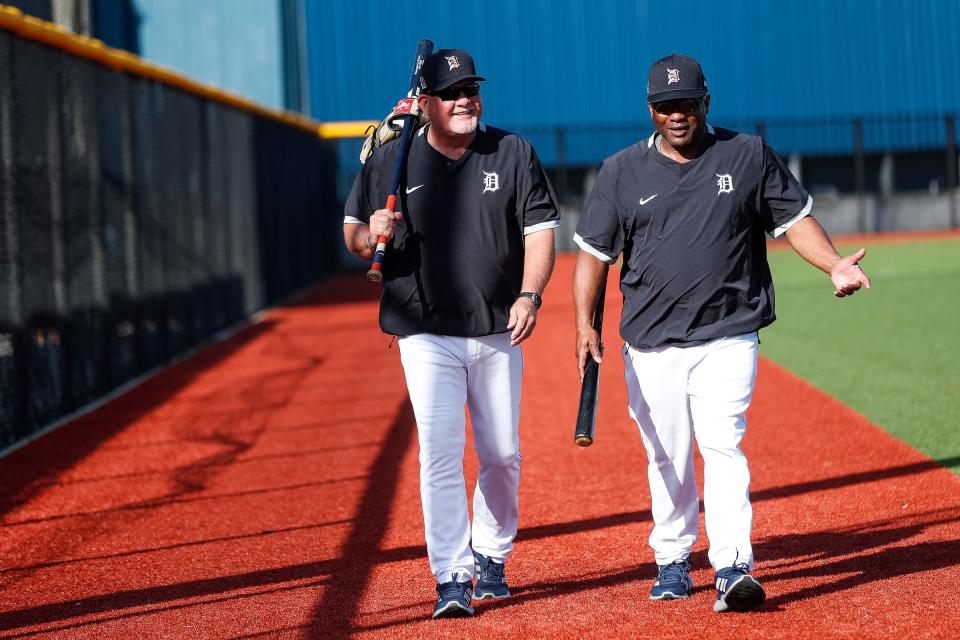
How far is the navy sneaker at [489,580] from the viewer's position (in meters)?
5.04

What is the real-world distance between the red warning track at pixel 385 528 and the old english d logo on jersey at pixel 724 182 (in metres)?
1.51

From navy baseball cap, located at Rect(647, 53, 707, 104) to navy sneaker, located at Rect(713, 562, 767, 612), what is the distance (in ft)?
5.50

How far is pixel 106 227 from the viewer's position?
11828 mm

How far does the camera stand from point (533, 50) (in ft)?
115

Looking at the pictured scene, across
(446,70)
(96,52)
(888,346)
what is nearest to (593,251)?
(446,70)

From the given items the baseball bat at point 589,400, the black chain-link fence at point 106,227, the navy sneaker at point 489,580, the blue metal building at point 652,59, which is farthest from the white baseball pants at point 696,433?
the blue metal building at point 652,59

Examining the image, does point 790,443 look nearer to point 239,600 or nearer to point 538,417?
point 538,417

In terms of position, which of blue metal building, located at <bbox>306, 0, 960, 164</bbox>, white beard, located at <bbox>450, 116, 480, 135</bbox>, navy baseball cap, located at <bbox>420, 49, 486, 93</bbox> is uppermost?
blue metal building, located at <bbox>306, 0, 960, 164</bbox>

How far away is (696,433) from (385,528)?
2.12 meters

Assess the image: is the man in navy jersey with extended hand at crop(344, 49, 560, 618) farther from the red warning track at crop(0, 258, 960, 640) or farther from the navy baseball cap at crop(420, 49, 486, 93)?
the red warning track at crop(0, 258, 960, 640)

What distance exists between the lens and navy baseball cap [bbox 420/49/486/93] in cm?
476

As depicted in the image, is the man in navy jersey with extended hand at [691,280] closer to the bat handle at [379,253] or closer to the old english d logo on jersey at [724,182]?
the old english d logo on jersey at [724,182]

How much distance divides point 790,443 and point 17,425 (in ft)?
17.4

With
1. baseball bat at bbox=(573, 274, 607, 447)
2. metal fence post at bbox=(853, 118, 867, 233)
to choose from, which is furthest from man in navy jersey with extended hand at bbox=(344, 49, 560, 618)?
metal fence post at bbox=(853, 118, 867, 233)
